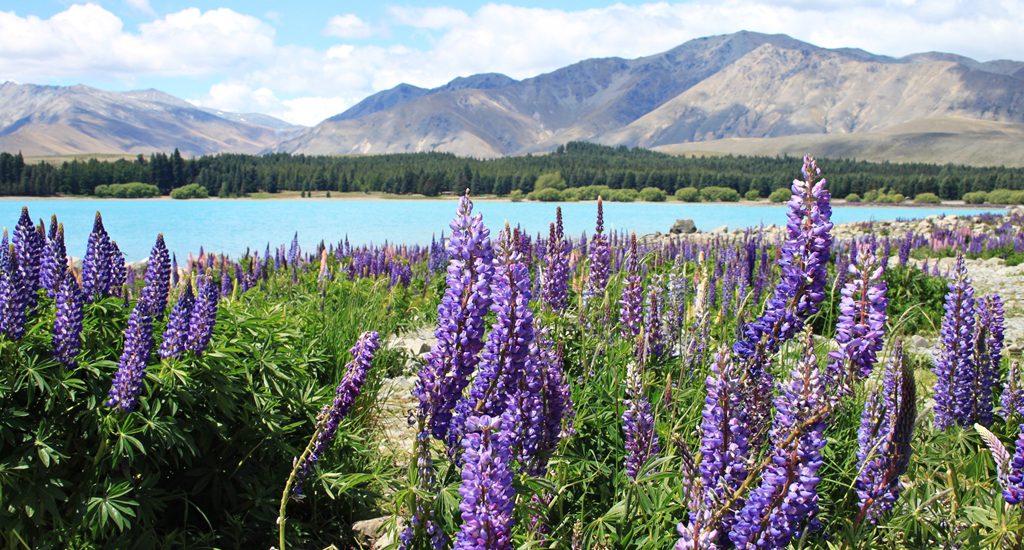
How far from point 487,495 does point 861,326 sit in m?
1.64

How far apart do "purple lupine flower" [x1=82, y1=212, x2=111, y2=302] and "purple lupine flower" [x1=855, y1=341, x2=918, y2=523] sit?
4.21 metres

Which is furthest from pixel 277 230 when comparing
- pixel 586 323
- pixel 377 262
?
pixel 586 323

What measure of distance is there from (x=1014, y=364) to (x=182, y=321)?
4907 millimetres

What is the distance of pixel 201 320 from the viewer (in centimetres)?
405

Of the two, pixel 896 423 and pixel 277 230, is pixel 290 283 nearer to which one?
pixel 896 423

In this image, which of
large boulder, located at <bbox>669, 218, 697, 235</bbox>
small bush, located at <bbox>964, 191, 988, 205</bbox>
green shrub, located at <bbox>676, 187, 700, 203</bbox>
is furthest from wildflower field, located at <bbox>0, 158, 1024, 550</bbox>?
small bush, located at <bbox>964, 191, 988, 205</bbox>

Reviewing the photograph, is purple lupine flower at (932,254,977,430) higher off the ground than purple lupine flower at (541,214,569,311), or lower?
lower

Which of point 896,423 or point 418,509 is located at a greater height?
point 896,423

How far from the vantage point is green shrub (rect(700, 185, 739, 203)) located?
379ft

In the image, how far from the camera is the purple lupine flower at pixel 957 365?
4.97 m

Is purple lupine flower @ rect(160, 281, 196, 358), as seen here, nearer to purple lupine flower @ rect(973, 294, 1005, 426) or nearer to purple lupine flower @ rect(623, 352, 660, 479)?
purple lupine flower @ rect(623, 352, 660, 479)

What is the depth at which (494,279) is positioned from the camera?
2.90 m

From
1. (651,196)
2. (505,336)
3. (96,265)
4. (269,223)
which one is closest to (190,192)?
(269,223)

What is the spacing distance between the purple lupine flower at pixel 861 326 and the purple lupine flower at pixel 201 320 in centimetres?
309
